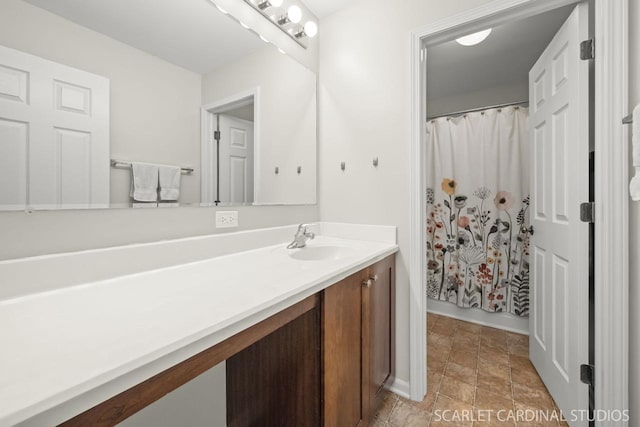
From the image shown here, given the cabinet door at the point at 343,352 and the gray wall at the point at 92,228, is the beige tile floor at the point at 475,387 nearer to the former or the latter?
the cabinet door at the point at 343,352

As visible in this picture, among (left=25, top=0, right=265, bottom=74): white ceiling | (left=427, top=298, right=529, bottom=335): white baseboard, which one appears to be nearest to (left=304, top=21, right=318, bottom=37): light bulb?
(left=25, top=0, right=265, bottom=74): white ceiling

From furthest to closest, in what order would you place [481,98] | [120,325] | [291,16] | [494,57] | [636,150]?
[481,98] → [494,57] → [291,16] → [636,150] → [120,325]

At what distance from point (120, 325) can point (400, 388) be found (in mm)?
1548

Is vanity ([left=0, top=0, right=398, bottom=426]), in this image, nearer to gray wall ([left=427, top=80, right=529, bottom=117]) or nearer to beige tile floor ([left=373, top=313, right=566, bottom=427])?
beige tile floor ([left=373, top=313, right=566, bottom=427])

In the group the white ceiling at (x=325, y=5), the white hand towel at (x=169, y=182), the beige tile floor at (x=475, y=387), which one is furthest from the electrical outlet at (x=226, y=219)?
the white ceiling at (x=325, y=5)

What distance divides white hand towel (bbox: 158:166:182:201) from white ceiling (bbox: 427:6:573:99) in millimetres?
1851

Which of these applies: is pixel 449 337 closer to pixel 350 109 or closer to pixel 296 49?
pixel 350 109

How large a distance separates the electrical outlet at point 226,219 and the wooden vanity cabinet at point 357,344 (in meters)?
0.63

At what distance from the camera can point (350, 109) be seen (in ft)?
5.75

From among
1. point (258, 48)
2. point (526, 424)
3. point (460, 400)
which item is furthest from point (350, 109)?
point (526, 424)

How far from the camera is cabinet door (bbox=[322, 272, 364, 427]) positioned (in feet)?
3.23

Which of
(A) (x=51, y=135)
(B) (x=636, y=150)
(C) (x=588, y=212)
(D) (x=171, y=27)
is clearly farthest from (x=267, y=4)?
(C) (x=588, y=212)

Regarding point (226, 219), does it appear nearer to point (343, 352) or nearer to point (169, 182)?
point (169, 182)

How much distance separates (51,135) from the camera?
825 millimetres
